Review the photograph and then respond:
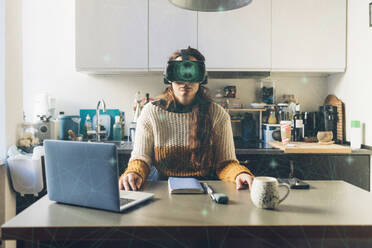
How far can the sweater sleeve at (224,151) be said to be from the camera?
1.43m

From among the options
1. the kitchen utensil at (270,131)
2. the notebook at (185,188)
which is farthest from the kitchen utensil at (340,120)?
the notebook at (185,188)

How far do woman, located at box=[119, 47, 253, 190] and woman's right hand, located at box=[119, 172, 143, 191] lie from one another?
31 cm

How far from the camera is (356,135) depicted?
2.28 m

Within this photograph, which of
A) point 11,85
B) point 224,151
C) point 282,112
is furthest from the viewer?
point 282,112

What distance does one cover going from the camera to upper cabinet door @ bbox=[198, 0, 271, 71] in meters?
2.51

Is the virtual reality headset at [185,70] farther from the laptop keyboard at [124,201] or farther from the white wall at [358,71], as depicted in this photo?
the white wall at [358,71]

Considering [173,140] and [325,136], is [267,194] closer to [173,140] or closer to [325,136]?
[173,140]

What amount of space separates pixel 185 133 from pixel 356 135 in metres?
1.41

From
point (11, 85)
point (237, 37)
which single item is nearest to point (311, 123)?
point (237, 37)

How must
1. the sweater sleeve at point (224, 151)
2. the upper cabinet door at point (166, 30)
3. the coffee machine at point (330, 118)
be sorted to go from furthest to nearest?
the coffee machine at point (330, 118)
the upper cabinet door at point (166, 30)
the sweater sleeve at point (224, 151)

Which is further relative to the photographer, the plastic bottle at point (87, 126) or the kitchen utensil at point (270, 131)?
the plastic bottle at point (87, 126)

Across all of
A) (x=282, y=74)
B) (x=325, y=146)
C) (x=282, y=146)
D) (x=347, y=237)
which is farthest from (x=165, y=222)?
(x=282, y=74)

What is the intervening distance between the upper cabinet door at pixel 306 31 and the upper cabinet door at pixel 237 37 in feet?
0.26

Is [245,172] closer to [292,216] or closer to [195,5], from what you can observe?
[292,216]
